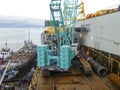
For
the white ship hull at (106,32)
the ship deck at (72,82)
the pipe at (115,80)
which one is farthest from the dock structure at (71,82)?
the white ship hull at (106,32)

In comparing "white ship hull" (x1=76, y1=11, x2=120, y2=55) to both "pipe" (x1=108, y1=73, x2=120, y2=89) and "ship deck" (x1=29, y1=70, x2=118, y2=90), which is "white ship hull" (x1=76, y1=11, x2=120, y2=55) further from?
"ship deck" (x1=29, y1=70, x2=118, y2=90)

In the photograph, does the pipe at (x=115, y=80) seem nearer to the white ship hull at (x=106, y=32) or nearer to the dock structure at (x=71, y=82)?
the dock structure at (x=71, y=82)

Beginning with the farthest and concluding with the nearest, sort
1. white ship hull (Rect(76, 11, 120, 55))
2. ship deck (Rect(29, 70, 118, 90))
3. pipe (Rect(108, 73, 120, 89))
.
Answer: white ship hull (Rect(76, 11, 120, 55)) → ship deck (Rect(29, 70, 118, 90)) → pipe (Rect(108, 73, 120, 89))

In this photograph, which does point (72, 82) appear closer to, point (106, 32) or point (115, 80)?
point (115, 80)

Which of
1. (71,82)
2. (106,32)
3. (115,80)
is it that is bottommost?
(71,82)

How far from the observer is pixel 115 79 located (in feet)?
45.2

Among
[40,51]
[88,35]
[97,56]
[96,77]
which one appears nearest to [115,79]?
[96,77]

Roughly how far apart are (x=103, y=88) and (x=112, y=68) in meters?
4.45

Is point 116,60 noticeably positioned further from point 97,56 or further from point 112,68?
point 97,56

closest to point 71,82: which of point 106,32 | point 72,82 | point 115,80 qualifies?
point 72,82

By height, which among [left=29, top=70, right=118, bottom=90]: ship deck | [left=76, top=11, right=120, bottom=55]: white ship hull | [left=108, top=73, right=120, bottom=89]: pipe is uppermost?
[left=76, top=11, right=120, bottom=55]: white ship hull

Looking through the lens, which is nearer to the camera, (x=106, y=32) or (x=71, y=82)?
(x=71, y=82)

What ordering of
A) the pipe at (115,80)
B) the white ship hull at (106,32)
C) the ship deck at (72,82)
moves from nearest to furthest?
the pipe at (115,80), the ship deck at (72,82), the white ship hull at (106,32)

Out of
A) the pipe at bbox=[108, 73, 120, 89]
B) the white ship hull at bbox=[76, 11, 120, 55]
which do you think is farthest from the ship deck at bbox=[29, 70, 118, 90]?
the white ship hull at bbox=[76, 11, 120, 55]
